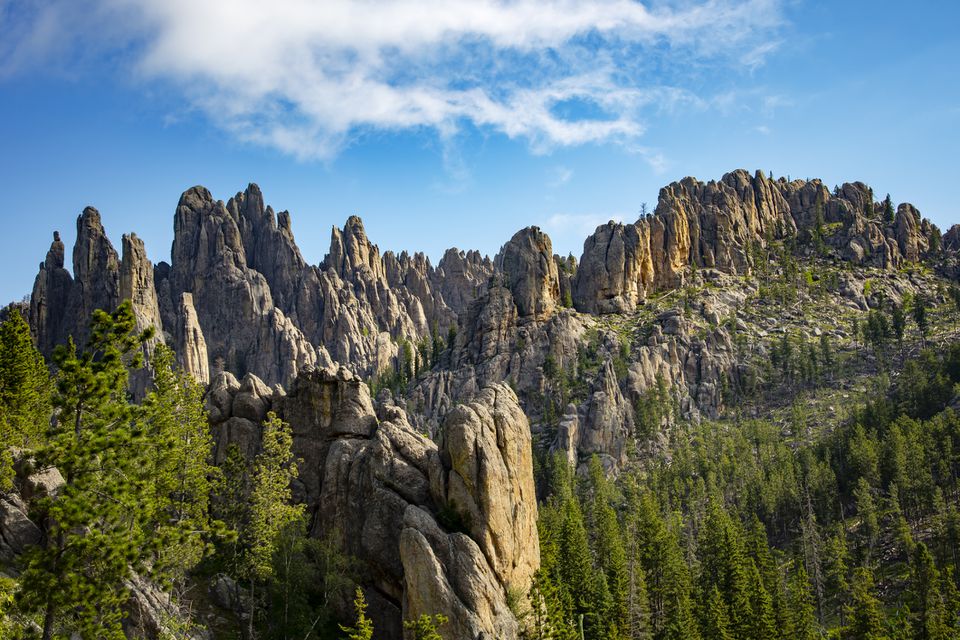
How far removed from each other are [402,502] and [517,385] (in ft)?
355

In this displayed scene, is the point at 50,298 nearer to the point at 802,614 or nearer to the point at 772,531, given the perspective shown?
the point at 772,531

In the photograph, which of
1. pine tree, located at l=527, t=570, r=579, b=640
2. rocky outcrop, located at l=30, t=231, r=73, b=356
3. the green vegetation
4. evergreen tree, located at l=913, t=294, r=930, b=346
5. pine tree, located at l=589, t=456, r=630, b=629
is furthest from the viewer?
rocky outcrop, located at l=30, t=231, r=73, b=356

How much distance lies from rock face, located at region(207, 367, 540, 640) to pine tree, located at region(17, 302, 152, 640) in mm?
20777

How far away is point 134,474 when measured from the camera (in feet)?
98.5

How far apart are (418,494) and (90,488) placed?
27273mm

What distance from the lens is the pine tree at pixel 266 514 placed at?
45997mm

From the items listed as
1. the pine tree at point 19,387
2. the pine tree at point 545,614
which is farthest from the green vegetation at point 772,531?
the pine tree at point 19,387

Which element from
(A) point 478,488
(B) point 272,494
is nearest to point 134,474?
(B) point 272,494

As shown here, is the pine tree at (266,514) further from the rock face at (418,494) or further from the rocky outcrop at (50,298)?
the rocky outcrop at (50,298)

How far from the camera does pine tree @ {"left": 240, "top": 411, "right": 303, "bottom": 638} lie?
151 ft

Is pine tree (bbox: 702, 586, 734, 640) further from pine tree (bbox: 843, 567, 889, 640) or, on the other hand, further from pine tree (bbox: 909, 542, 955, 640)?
pine tree (bbox: 909, 542, 955, 640)

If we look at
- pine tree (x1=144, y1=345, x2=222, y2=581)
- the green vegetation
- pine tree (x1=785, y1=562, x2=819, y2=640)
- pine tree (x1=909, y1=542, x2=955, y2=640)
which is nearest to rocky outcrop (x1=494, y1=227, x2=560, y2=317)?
the green vegetation

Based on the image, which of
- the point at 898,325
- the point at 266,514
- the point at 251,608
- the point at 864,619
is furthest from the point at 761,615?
the point at 898,325

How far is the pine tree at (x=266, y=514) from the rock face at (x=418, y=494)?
5.47m
